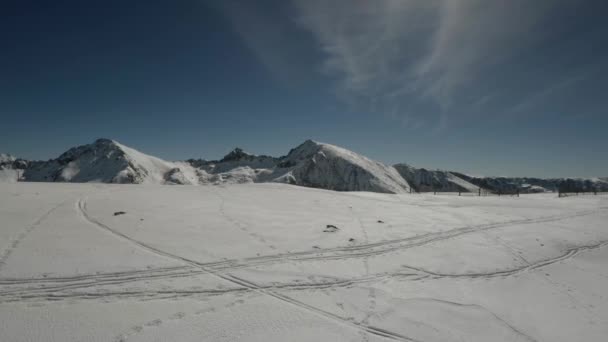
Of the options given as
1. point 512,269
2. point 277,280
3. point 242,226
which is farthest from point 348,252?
point 512,269

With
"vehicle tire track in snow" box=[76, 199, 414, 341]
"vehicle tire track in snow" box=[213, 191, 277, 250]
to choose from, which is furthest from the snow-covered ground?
"vehicle tire track in snow" box=[213, 191, 277, 250]

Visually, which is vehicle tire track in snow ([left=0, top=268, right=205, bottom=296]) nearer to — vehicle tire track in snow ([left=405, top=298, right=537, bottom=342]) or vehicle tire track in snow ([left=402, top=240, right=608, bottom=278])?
vehicle tire track in snow ([left=405, top=298, right=537, bottom=342])

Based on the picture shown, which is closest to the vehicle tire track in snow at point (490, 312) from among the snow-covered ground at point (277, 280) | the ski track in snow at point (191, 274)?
the snow-covered ground at point (277, 280)

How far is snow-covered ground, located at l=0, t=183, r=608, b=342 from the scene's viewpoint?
5.91 m

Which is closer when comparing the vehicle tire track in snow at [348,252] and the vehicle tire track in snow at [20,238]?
the vehicle tire track in snow at [20,238]

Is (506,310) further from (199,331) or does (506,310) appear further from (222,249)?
(222,249)

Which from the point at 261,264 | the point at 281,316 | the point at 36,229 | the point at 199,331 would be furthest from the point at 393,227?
the point at 36,229

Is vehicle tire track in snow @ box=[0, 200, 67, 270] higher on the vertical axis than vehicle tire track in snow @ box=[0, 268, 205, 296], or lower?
higher

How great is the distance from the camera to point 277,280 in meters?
8.12

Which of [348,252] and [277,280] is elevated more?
[348,252]

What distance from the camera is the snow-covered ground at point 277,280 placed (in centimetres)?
591

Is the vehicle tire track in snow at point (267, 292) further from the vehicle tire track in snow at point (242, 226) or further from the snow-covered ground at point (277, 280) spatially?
the vehicle tire track in snow at point (242, 226)

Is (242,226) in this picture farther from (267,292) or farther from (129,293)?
(129,293)

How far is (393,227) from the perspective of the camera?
16.0 metres
